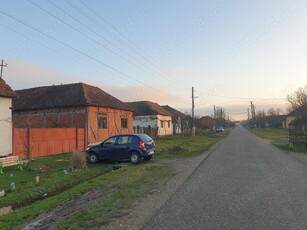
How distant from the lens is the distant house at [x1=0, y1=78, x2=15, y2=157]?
20.1 metres

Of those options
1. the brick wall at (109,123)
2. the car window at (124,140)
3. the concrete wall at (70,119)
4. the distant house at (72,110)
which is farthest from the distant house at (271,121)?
the car window at (124,140)

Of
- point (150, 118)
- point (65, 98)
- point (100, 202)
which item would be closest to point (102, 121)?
point (65, 98)

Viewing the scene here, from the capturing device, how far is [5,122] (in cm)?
2048

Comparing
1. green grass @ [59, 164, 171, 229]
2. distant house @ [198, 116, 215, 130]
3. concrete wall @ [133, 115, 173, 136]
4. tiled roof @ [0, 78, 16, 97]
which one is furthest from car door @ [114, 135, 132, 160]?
distant house @ [198, 116, 215, 130]

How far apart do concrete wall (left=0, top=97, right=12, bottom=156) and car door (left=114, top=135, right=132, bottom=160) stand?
6.09 m

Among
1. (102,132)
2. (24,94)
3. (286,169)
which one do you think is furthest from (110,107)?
(286,169)

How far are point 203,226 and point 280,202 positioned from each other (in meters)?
2.88

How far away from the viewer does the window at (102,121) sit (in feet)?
109

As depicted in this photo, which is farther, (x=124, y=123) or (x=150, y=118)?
(x=150, y=118)

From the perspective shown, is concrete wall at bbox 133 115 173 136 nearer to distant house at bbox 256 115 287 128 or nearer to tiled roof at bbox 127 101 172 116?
tiled roof at bbox 127 101 172 116

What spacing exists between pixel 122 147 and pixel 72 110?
45.7ft

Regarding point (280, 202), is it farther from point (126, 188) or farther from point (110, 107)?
point (110, 107)

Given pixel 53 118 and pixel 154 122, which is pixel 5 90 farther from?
pixel 154 122

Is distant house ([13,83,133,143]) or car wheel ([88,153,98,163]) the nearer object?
car wheel ([88,153,98,163])
